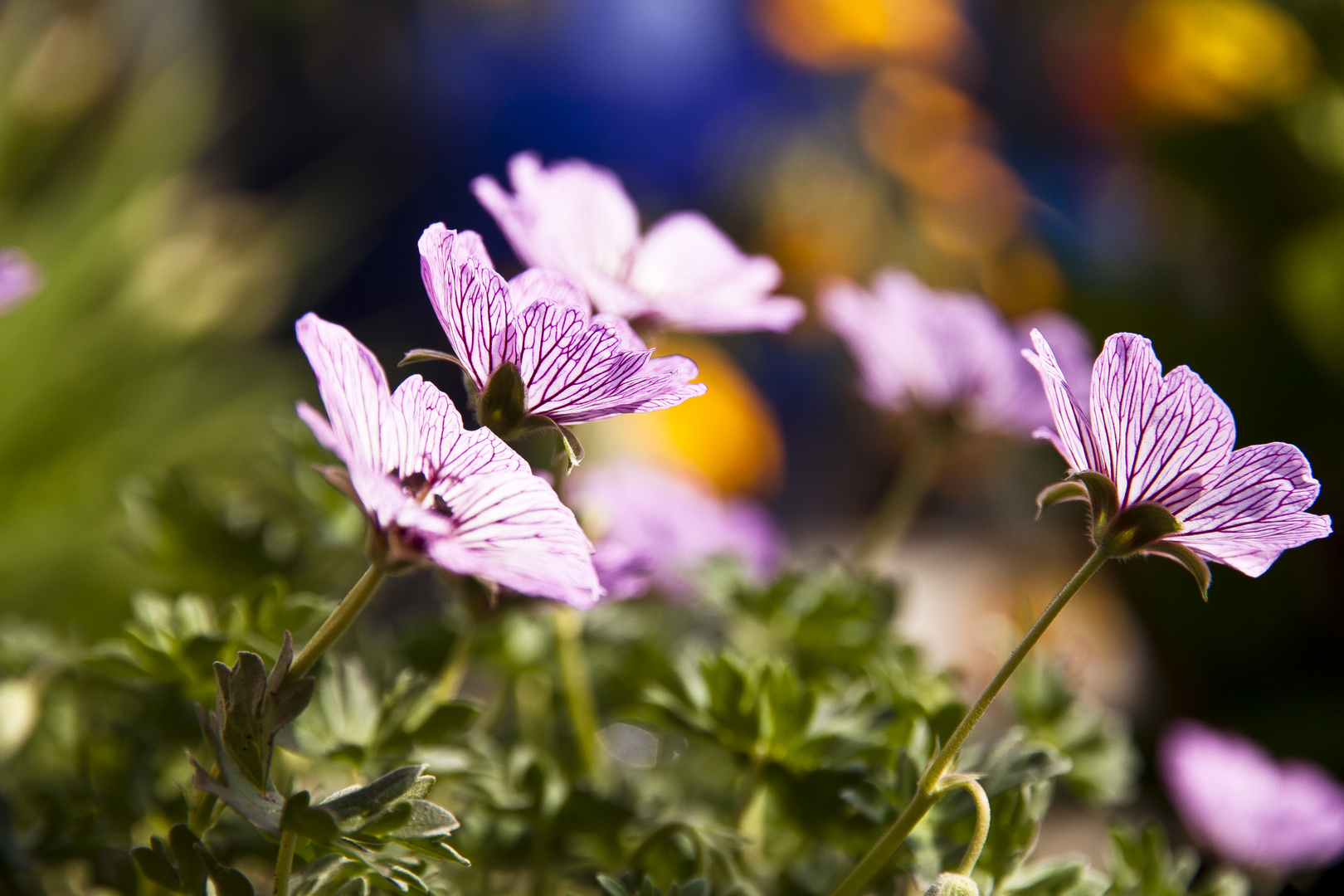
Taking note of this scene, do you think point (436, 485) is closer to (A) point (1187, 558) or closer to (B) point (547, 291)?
(B) point (547, 291)

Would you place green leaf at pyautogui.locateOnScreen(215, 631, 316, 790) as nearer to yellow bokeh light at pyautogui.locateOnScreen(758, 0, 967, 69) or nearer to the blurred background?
the blurred background

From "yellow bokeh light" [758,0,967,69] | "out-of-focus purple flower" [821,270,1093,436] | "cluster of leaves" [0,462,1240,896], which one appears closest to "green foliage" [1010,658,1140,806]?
"cluster of leaves" [0,462,1240,896]

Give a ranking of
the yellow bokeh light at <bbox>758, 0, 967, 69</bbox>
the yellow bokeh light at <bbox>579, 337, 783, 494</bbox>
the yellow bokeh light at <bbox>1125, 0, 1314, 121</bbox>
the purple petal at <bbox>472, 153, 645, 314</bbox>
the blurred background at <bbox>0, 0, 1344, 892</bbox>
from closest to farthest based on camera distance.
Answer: the purple petal at <bbox>472, 153, 645, 314</bbox>, the blurred background at <bbox>0, 0, 1344, 892</bbox>, the yellow bokeh light at <bbox>1125, 0, 1314, 121</bbox>, the yellow bokeh light at <bbox>579, 337, 783, 494</bbox>, the yellow bokeh light at <bbox>758, 0, 967, 69</bbox>

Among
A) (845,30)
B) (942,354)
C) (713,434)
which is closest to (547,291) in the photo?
(942,354)

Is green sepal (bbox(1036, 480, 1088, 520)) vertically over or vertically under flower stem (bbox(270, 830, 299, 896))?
under

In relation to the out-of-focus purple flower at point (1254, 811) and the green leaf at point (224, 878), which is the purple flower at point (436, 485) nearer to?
the green leaf at point (224, 878)

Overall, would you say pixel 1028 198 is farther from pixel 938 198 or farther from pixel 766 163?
pixel 766 163

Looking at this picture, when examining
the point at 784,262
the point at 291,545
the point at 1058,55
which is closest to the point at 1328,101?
the point at 784,262

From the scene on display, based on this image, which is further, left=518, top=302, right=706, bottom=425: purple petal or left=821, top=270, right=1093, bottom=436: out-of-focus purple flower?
left=821, top=270, right=1093, bottom=436: out-of-focus purple flower
